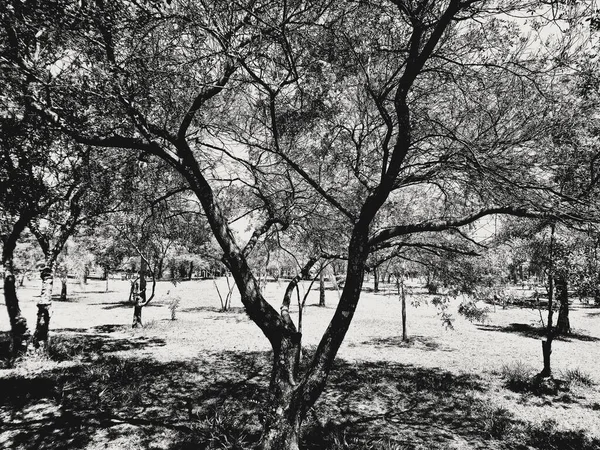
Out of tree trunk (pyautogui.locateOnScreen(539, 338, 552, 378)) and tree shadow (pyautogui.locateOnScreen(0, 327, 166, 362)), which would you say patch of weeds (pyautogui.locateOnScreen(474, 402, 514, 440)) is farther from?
tree shadow (pyautogui.locateOnScreen(0, 327, 166, 362))

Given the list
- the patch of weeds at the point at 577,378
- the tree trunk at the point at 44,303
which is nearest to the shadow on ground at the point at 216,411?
the tree trunk at the point at 44,303

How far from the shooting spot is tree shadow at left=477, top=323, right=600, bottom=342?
19.3m

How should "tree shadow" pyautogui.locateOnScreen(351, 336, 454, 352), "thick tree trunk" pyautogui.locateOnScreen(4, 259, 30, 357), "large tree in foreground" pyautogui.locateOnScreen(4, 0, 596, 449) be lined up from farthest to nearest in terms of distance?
"tree shadow" pyautogui.locateOnScreen(351, 336, 454, 352) < "thick tree trunk" pyautogui.locateOnScreen(4, 259, 30, 357) < "large tree in foreground" pyautogui.locateOnScreen(4, 0, 596, 449)

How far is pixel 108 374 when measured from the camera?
9.26 metres

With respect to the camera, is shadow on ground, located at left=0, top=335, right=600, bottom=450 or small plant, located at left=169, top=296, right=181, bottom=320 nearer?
shadow on ground, located at left=0, top=335, right=600, bottom=450

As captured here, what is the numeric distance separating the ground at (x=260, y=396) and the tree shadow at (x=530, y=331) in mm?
3301

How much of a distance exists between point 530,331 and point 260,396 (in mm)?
20548

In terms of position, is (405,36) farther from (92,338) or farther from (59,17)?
(92,338)

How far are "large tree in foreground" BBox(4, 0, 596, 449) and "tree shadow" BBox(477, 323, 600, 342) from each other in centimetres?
1829

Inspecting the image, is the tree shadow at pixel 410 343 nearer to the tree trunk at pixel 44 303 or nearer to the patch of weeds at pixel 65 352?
the patch of weeds at pixel 65 352

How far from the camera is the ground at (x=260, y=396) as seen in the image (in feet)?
21.1

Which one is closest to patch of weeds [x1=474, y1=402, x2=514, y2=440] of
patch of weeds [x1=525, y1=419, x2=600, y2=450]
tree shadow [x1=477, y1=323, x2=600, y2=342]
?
patch of weeds [x1=525, y1=419, x2=600, y2=450]

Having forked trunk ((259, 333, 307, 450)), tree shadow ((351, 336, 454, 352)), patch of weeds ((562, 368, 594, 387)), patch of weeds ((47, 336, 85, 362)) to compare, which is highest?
Answer: forked trunk ((259, 333, 307, 450))

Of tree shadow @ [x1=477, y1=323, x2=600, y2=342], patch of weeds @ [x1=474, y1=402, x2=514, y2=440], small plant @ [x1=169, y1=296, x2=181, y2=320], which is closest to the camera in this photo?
patch of weeds @ [x1=474, y1=402, x2=514, y2=440]
